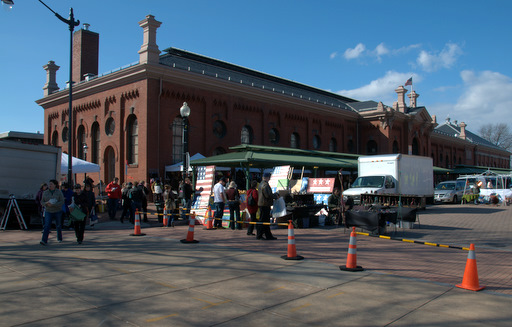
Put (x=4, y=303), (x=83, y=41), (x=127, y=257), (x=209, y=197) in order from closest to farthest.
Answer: (x=4, y=303), (x=127, y=257), (x=209, y=197), (x=83, y=41)

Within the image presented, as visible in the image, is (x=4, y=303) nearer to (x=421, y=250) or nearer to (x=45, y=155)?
(x=421, y=250)

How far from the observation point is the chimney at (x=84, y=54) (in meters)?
36.2

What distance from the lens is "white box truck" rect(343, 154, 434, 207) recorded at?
22.4 metres

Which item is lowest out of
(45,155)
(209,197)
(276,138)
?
(209,197)

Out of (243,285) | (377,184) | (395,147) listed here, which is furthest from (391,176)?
(395,147)

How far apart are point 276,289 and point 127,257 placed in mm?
4184

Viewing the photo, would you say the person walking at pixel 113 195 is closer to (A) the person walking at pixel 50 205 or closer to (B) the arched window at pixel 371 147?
(A) the person walking at pixel 50 205

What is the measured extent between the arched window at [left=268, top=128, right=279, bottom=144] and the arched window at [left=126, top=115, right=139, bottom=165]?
12.3m

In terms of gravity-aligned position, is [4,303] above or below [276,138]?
below

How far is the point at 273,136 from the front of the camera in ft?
123

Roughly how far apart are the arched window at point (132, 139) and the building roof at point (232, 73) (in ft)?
15.2

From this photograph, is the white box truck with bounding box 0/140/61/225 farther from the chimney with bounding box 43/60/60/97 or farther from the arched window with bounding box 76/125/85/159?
the chimney with bounding box 43/60/60/97

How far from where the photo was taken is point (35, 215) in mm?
15758

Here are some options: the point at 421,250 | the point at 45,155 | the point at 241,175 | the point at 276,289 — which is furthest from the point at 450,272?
the point at 241,175
